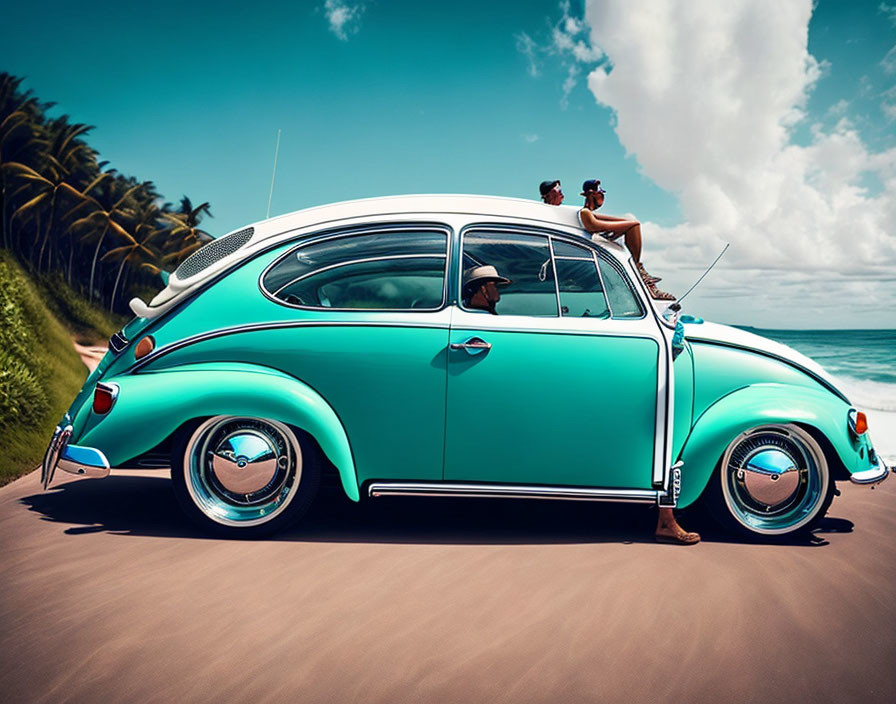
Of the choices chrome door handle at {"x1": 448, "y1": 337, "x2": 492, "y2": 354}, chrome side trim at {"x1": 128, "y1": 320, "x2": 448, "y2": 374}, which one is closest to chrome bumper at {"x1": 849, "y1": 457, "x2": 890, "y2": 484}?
chrome door handle at {"x1": 448, "y1": 337, "x2": 492, "y2": 354}

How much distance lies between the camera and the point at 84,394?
3900 mm

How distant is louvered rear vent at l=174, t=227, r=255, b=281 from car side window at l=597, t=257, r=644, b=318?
2.15 metres

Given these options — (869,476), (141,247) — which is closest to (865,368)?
(869,476)

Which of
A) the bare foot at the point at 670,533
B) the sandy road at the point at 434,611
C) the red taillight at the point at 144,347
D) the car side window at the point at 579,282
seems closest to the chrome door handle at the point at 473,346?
the car side window at the point at 579,282

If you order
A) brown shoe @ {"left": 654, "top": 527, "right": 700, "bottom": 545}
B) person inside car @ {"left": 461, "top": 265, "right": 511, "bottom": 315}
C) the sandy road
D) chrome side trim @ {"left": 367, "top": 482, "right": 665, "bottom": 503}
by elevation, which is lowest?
the sandy road

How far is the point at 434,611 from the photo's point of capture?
2.90 metres

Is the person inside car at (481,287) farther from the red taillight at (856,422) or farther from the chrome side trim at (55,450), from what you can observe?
the chrome side trim at (55,450)

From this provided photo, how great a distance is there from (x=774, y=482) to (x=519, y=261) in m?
1.97

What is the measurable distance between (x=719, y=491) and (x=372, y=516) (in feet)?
6.95

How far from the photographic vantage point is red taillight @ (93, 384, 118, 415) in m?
3.64

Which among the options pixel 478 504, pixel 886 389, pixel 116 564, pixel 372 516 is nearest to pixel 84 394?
pixel 116 564

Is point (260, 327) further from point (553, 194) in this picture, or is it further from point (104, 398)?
point (553, 194)

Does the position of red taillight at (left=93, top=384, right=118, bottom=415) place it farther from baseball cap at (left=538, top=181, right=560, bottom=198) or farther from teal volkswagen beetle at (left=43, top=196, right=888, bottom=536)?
baseball cap at (left=538, top=181, right=560, bottom=198)

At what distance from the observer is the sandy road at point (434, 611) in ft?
7.68
